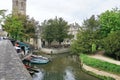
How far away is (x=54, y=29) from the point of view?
240 feet

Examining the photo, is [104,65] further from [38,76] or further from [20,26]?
[20,26]

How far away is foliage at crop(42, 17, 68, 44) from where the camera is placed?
73.2 meters

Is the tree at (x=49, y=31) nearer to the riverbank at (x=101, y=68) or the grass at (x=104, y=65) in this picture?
the riverbank at (x=101, y=68)

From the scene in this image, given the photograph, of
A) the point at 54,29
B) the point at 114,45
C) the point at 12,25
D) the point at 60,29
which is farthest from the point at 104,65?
the point at 60,29

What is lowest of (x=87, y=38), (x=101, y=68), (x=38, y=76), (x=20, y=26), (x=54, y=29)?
(x=38, y=76)

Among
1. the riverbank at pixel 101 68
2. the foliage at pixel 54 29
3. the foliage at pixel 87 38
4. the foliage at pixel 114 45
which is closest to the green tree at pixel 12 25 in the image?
the foliage at pixel 87 38

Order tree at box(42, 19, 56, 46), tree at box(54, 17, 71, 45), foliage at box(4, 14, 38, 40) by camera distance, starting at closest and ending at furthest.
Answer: foliage at box(4, 14, 38, 40)
tree at box(42, 19, 56, 46)
tree at box(54, 17, 71, 45)

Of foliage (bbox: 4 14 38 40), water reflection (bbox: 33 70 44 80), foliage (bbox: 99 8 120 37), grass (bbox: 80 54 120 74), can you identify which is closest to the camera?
grass (bbox: 80 54 120 74)

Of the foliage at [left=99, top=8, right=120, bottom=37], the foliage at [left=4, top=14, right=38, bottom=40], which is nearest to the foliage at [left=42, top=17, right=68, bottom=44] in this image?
the foliage at [left=4, top=14, right=38, bottom=40]

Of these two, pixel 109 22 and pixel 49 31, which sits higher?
pixel 109 22

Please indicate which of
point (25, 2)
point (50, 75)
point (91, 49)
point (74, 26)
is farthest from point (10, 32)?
point (74, 26)

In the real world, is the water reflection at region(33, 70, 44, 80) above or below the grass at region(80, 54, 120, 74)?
below

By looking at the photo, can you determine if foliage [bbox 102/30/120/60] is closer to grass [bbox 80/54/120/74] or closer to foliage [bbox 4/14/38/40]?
grass [bbox 80/54/120/74]

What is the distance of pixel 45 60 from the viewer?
49.9 m
